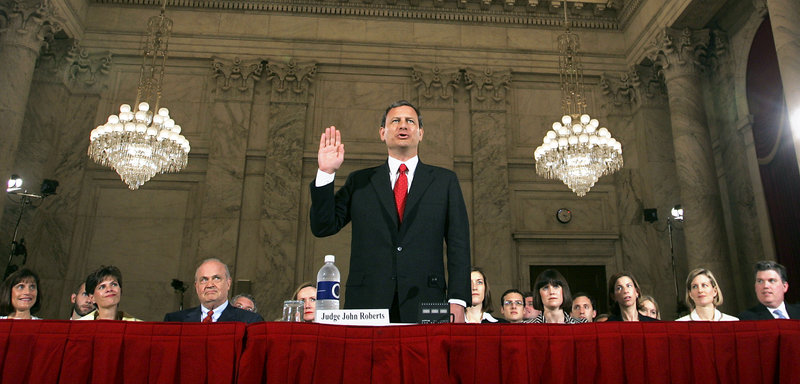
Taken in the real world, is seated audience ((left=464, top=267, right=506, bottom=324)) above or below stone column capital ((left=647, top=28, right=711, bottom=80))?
below

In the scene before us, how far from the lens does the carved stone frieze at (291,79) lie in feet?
39.7

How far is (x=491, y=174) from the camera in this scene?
11883mm

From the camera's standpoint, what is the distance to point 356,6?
12.9 m

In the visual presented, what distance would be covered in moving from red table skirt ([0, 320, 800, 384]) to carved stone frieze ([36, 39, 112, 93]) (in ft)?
37.5

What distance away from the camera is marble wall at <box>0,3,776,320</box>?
11.0 m

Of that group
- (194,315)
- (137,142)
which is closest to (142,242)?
(137,142)

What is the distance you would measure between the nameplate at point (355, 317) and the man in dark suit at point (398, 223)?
253 millimetres

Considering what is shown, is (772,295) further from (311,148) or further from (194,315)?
(311,148)

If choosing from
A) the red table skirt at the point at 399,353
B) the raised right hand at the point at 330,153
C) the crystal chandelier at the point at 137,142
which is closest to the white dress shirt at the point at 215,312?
the red table skirt at the point at 399,353

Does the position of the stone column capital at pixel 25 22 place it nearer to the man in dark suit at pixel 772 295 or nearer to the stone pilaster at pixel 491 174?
the stone pilaster at pixel 491 174

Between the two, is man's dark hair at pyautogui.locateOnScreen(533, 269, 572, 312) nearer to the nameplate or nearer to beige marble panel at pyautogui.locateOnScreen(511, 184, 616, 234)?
the nameplate

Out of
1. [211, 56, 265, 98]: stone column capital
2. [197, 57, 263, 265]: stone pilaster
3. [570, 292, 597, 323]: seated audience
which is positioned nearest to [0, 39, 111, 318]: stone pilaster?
[211, 56, 265, 98]: stone column capital

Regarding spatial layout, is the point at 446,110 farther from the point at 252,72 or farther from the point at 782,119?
the point at 782,119

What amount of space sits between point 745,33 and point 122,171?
38.8 feet
